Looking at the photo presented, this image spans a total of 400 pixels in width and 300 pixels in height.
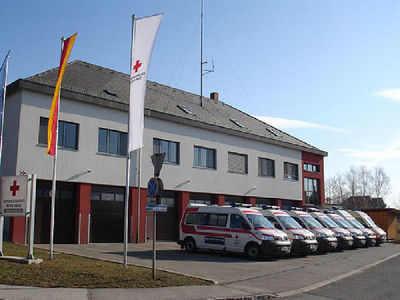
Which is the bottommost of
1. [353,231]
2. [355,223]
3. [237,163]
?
[353,231]

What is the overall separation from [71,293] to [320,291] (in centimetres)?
610

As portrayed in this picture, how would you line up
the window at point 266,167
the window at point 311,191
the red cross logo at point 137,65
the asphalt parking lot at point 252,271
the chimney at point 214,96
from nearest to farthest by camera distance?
the asphalt parking lot at point 252,271 < the red cross logo at point 137,65 < the window at point 266,167 < the window at point 311,191 < the chimney at point 214,96

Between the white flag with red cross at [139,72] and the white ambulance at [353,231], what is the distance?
54.7 feet

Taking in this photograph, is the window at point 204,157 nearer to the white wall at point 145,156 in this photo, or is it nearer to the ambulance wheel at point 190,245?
the white wall at point 145,156

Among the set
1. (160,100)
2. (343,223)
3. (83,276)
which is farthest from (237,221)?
(160,100)

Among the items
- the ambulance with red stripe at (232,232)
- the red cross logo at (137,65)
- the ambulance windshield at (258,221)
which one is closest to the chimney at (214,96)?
the ambulance with red stripe at (232,232)

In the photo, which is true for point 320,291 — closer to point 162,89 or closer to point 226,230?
point 226,230

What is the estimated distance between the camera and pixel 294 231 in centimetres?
1894

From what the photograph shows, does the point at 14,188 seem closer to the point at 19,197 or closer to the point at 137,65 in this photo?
the point at 19,197

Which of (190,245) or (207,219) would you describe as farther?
(190,245)

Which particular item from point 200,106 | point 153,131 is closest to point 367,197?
point 200,106

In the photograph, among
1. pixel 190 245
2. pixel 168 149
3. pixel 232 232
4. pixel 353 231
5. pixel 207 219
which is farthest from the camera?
pixel 168 149

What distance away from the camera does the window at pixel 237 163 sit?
1196 inches

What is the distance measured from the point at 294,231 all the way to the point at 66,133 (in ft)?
38.7
